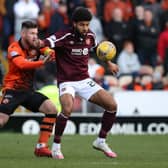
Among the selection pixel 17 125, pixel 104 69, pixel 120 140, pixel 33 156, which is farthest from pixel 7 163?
pixel 104 69

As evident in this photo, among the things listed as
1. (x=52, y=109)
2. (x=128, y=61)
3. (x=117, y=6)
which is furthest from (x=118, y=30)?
(x=52, y=109)

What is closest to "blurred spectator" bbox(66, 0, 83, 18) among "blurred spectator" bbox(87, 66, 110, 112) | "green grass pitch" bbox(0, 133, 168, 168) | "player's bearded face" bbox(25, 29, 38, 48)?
"blurred spectator" bbox(87, 66, 110, 112)

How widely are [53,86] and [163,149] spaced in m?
4.83

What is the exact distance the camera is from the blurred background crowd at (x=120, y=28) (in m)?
19.7

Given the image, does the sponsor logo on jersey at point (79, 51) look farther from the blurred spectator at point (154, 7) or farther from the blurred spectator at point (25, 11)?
the blurred spectator at point (154, 7)

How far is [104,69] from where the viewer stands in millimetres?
20219

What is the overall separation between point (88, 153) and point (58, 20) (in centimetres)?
816

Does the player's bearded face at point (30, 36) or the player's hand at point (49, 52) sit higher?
the player's bearded face at point (30, 36)

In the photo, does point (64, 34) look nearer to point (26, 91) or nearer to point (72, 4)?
point (26, 91)

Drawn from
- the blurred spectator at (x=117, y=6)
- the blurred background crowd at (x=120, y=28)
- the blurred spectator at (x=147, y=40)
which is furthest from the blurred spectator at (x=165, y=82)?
the blurred spectator at (x=117, y=6)

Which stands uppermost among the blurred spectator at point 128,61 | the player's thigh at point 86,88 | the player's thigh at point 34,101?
the player's thigh at point 86,88

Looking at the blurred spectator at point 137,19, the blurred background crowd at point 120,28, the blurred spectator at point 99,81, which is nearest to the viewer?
the blurred spectator at point 99,81

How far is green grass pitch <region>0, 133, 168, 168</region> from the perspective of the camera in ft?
34.8

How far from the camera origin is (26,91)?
11844 mm
